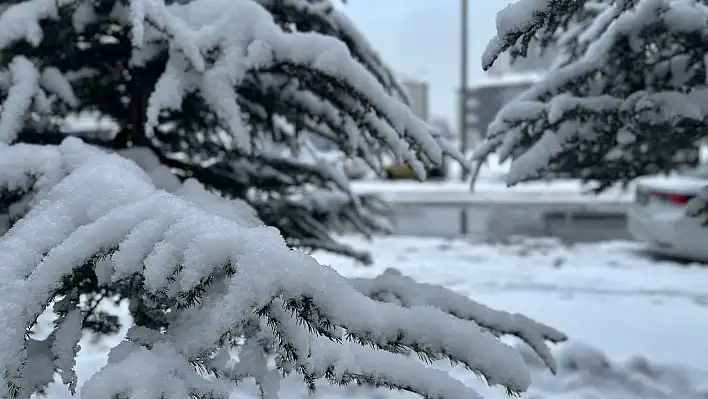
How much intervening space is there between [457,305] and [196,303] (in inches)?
32.2

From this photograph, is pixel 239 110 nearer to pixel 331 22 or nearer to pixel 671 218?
pixel 331 22

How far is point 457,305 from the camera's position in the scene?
181cm

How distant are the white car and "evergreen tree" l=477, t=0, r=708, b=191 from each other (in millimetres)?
4404

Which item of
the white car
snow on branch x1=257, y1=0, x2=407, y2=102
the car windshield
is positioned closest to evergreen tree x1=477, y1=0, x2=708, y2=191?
snow on branch x1=257, y1=0, x2=407, y2=102

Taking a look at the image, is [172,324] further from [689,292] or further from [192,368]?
[689,292]

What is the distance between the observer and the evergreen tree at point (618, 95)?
217cm

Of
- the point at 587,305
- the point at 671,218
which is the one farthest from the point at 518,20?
the point at 671,218

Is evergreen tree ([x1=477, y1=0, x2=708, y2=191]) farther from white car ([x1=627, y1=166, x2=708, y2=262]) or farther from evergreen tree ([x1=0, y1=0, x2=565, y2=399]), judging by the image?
white car ([x1=627, y1=166, x2=708, y2=262])

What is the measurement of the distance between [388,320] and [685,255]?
247 inches

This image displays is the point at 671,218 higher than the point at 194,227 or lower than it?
lower

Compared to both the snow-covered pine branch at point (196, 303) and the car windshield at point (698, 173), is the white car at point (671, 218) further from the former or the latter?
the snow-covered pine branch at point (196, 303)

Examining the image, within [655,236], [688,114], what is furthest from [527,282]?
[688,114]

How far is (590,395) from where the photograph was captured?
295 centimetres

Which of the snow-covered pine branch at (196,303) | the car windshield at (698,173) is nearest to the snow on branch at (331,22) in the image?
the snow-covered pine branch at (196,303)
